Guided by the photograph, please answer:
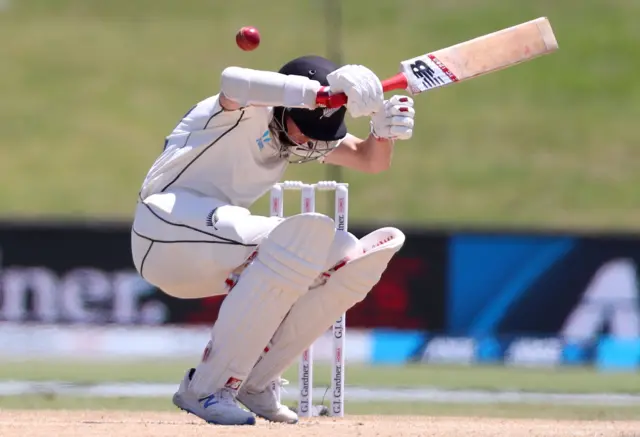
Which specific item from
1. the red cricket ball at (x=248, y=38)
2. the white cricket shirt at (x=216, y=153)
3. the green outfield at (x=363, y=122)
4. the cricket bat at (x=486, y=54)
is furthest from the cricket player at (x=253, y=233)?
the green outfield at (x=363, y=122)

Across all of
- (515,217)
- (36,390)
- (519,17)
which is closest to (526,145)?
(515,217)

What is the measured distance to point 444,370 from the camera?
8148 mm

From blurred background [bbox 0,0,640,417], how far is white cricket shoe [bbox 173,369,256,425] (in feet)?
5.59

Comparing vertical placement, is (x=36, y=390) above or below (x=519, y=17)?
below

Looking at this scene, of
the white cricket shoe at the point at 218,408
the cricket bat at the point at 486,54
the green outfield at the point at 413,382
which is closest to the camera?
the white cricket shoe at the point at 218,408

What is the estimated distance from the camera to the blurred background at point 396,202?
8.11 metres

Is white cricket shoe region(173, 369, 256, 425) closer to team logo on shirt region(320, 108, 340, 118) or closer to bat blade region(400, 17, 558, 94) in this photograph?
team logo on shirt region(320, 108, 340, 118)

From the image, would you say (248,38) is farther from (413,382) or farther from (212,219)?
(413,382)

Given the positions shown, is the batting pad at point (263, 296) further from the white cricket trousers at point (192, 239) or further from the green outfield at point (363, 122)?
the green outfield at point (363, 122)

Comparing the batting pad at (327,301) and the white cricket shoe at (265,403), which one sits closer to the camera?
the batting pad at (327,301)

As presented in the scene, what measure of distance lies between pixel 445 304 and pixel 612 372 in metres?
1.27

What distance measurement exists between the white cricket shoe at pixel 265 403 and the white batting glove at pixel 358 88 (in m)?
1.10

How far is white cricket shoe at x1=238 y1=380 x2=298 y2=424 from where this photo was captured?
4305mm

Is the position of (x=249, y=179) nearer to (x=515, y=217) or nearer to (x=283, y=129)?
(x=283, y=129)
